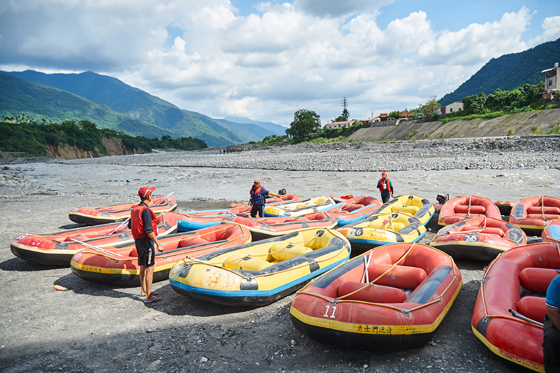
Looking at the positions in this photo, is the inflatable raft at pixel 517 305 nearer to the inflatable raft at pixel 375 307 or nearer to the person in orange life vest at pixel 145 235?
the inflatable raft at pixel 375 307

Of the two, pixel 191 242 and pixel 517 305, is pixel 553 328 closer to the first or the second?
pixel 517 305

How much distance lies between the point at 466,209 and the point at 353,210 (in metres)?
3.05

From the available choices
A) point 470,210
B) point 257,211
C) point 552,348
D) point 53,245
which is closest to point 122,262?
point 53,245

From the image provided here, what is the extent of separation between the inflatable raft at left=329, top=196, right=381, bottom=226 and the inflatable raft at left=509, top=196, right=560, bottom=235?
338 cm

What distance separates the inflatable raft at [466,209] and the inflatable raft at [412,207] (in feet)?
1.05

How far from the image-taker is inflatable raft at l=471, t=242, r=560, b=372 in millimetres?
3045

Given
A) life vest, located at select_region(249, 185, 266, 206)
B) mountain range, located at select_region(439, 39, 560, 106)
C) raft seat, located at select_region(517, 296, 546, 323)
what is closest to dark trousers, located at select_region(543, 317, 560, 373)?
raft seat, located at select_region(517, 296, 546, 323)

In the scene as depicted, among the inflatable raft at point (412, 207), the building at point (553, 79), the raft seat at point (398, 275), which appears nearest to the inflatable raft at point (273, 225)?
the inflatable raft at point (412, 207)

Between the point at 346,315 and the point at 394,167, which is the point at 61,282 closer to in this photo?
the point at 346,315

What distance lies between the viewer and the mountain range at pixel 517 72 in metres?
99.3

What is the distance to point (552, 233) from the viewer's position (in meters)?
6.23

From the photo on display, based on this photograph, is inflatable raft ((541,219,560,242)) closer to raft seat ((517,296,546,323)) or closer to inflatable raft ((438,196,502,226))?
inflatable raft ((438,196,502,226))

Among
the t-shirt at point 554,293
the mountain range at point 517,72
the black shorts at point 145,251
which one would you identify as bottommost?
the black shorts at point 145,251

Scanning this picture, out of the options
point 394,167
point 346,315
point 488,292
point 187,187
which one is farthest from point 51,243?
point 394,167
